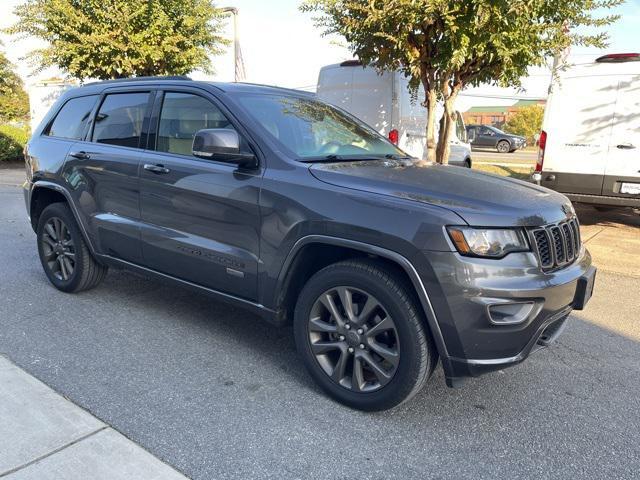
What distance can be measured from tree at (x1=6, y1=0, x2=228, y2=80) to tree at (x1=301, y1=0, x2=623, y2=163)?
25.2 feet

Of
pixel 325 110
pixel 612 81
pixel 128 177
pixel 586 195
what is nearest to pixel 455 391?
pixel 325 110

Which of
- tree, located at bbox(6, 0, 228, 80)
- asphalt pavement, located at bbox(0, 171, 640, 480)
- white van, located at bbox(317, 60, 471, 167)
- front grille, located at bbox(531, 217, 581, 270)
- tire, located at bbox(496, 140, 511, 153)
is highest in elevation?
tree, located at bbox(6, 0, 228, 80)

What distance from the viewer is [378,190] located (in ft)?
9.49

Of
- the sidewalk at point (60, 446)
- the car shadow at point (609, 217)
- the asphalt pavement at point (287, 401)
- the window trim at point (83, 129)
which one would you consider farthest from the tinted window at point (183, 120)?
the car shadow at point (609, 217)

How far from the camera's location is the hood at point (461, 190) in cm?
270

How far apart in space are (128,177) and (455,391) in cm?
270

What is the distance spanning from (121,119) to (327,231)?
2281 mm

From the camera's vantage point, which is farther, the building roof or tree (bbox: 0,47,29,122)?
the building roof

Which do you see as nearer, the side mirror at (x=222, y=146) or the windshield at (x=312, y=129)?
the side mirror at (x=222, y=146)

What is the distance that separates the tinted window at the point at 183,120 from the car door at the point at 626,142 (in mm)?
6390

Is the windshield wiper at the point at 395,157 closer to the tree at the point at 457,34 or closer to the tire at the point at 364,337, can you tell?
the tire at the point at 364,337

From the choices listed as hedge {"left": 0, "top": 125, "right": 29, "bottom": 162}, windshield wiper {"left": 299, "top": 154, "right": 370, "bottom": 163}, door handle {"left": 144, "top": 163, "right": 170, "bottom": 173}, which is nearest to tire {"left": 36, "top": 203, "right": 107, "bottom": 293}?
door handle {"left": 144, "top": 163, "right": 170, "bottom": 173}

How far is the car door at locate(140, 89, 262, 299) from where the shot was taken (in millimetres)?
3350

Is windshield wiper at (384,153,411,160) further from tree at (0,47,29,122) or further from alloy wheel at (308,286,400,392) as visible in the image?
tree at (0,47,29,122)
